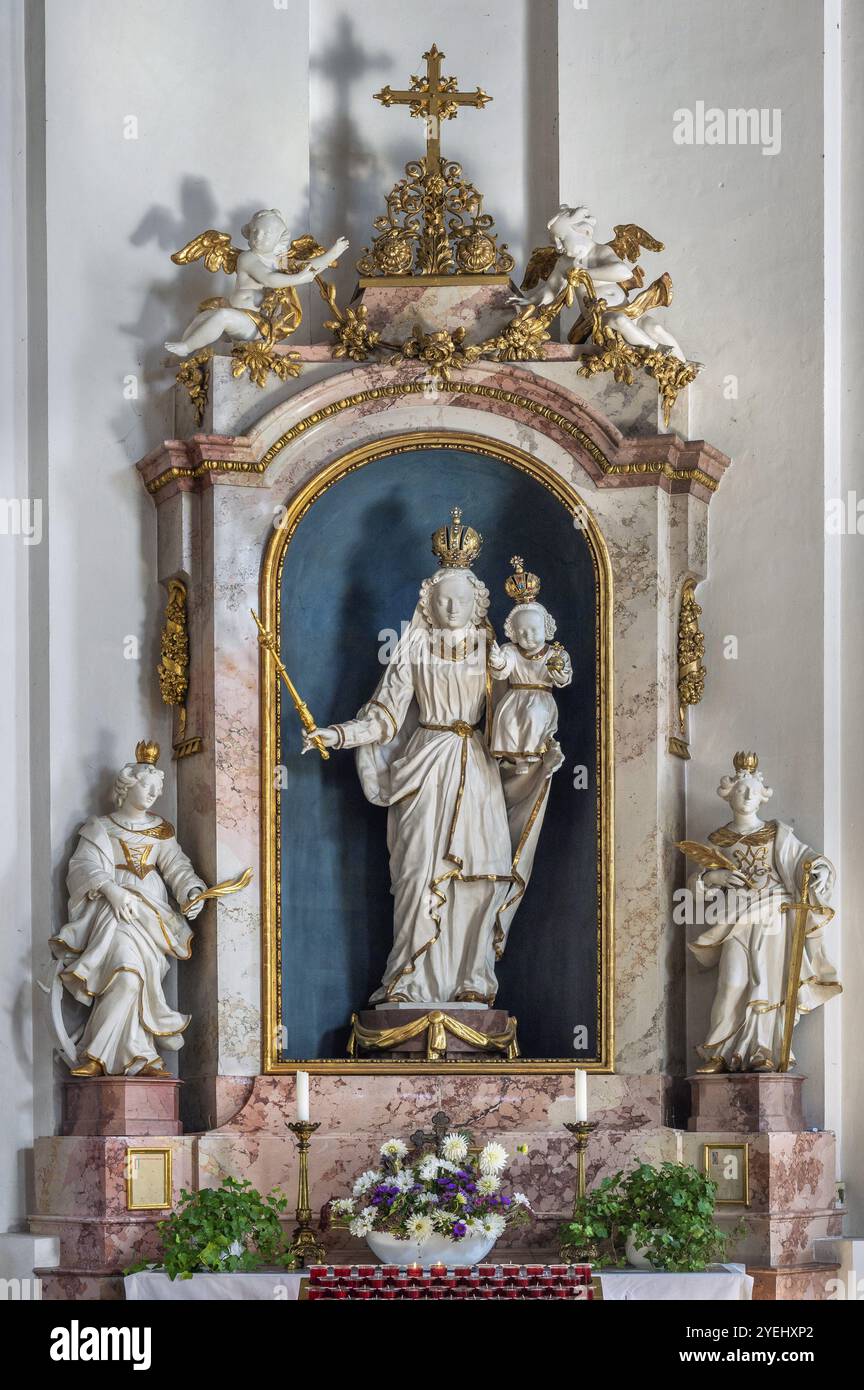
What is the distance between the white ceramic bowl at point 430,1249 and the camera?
11.0 m

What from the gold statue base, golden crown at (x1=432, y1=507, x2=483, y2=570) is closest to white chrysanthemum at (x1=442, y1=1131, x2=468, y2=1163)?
the gold statue base

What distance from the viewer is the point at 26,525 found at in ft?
42.8

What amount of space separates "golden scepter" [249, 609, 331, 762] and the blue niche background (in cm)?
20

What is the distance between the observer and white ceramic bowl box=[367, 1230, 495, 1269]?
10984mm

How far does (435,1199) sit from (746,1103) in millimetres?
1736

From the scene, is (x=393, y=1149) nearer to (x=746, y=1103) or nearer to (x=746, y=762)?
(x=746, y=1103)

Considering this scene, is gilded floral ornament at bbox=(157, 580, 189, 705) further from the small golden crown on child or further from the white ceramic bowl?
the white ceramic bowl

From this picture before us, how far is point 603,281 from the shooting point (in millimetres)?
12883

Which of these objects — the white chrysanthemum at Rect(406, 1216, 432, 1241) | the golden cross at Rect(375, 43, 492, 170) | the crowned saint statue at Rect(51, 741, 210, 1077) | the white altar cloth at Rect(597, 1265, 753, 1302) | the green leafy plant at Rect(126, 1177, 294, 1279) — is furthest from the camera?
the golden cross at Rect(375, 43, 492, 170)

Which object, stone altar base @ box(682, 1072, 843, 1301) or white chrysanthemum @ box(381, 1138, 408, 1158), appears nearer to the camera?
white chrysanthemum @ box(381, 1138, 408, 1158)

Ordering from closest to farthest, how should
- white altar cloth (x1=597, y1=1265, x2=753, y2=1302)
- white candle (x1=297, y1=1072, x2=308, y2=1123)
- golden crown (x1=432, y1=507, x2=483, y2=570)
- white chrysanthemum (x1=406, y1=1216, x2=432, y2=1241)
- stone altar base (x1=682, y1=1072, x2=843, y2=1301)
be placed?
white chrysanthemum (x1=406, y1=1216, x2=432, y2=1241) → white altar cloth (x1=597, y1=1265, x2=753, y2=1302) → white candle (x1=297, y1=1072, x2=308, y2=1123) → stone altar base (x1=682, y1=1072, x2=843, y2=1301) → golden crown (x1=432, y1=507, x2=483, y2=570)

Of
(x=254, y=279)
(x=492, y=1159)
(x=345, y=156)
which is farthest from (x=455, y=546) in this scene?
(x=492, y=1159)

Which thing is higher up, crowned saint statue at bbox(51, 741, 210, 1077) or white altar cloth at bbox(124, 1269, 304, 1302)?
crowned saint statue at bbox(51, 741, 210, 1077)
